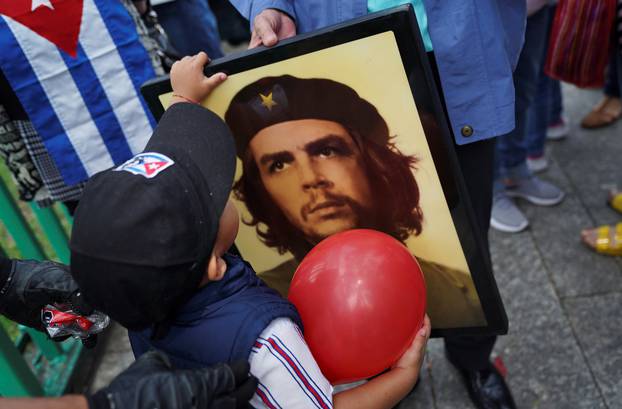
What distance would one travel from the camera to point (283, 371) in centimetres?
111

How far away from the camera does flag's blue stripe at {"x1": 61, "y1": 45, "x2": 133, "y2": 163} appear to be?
6.44ft

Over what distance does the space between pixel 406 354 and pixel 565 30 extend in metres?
1.84

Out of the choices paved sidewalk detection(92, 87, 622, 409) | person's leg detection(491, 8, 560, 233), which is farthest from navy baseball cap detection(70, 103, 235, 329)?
person's leg detection(491, 8, 560, 233)

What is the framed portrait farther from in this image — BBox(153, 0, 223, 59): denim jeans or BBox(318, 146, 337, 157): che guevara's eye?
BBox(153, 0, 223, 59): denim jeans

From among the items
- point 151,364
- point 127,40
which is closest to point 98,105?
point 127,40

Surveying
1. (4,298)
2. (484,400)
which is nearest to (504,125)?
(484,400)

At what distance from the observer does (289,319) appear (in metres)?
1.18

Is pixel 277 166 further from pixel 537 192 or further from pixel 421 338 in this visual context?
pixel 537 192

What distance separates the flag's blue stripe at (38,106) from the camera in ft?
6.08

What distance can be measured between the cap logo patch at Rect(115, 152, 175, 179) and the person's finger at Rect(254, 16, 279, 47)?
0.42 meters

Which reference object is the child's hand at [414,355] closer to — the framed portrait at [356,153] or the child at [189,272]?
the child at [189,272]

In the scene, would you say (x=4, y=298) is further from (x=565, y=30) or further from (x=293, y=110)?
(x=565, y=30)

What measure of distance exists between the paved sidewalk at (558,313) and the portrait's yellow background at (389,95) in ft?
3.13

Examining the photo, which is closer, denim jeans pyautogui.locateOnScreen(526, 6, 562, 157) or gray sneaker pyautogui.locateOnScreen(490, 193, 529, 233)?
gray sneaker pyautogui.locateOnScreen(490, 193, 529, 233)
